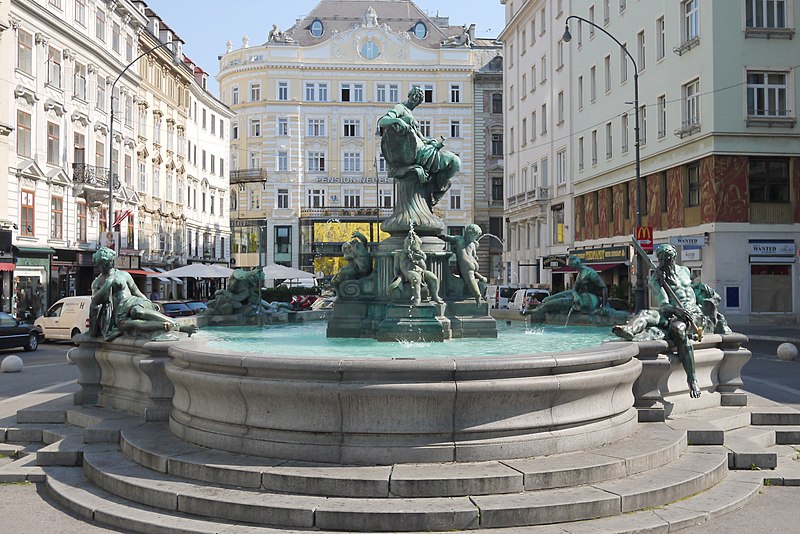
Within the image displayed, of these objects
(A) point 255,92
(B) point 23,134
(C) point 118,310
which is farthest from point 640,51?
(A) point 255,92

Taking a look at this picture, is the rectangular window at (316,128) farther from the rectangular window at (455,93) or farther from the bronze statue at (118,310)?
the bronze statue at (118,310)

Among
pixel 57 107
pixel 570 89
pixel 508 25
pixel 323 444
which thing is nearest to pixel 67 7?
pixel 57 107

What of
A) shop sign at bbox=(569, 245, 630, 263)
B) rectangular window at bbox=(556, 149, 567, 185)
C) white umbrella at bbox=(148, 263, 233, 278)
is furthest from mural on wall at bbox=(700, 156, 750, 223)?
white umbrella at bbox=(148, 263, 233, 278)

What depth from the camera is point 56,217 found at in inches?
1454

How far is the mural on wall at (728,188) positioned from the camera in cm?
2970

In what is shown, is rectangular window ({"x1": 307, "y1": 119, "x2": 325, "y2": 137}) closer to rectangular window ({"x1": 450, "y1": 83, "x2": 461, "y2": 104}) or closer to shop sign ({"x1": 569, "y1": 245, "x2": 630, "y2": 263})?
rectangular window ({"x1": 450, "y1": 83, "x2": 461, "y2": 104})

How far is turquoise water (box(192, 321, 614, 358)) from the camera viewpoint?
8898 millimetres

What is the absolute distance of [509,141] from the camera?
194 feet

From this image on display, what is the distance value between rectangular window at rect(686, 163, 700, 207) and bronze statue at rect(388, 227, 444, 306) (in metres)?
22.9

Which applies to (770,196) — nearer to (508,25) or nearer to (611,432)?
(611,432)

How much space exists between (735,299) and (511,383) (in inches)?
1018

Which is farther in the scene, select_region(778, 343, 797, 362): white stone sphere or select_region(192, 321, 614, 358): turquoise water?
select_region(778, 343, 797, 362): white stone sphere

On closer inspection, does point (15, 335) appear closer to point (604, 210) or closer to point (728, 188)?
point (728, 188)

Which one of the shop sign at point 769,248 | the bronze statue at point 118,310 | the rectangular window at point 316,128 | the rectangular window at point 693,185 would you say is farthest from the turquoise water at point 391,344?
the rectangular window at point 316,128
